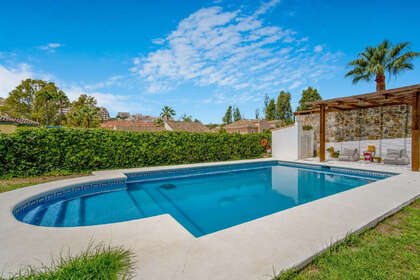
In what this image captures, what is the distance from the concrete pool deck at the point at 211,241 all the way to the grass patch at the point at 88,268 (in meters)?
0.15

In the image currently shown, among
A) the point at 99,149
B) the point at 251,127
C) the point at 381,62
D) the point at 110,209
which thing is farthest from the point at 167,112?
the point at 110,209

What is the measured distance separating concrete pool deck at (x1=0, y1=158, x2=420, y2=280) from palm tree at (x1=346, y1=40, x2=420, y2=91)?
15.4 m

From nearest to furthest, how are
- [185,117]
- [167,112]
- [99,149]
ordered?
[99,149] → [167,112] → [185,117]

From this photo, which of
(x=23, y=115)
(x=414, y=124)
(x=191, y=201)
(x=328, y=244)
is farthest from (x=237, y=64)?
(x=23, y=115)

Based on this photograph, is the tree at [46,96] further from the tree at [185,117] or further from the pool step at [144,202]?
the pool step at [144,202]

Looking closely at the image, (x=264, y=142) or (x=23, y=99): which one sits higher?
(x=23, y=99)

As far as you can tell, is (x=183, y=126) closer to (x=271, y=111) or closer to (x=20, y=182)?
(x=271, y=111)

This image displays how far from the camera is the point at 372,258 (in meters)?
2.53

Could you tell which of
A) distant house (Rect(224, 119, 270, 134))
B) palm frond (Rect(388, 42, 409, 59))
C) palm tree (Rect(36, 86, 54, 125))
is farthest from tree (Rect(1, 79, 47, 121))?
palm frond (Rect(388, 42, 409, 59))

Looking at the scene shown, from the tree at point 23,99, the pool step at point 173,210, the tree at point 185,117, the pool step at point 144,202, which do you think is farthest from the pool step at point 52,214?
the tree at point 185,117

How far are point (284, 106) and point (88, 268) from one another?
52909 mm

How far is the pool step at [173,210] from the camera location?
4496 mm

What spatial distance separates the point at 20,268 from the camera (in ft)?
7.72

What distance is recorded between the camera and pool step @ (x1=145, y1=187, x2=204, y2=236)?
177 inches
